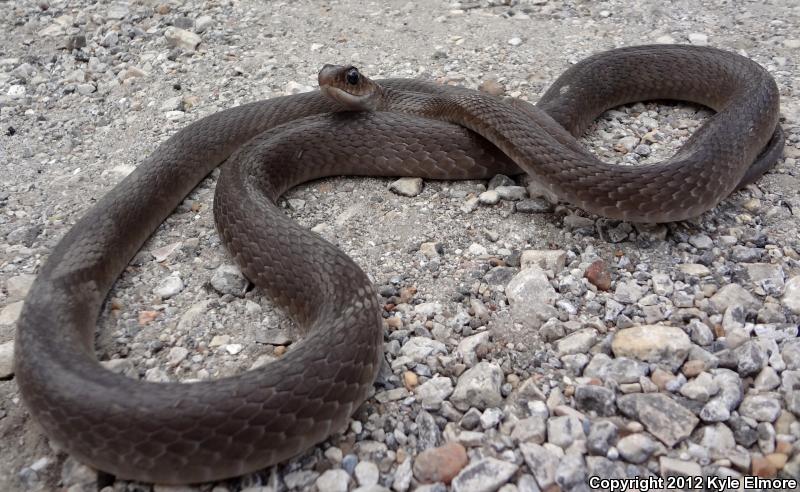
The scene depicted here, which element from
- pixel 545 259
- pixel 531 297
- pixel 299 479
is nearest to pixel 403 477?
pixel 299 479

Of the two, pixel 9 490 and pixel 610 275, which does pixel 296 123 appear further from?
pixel 9 490

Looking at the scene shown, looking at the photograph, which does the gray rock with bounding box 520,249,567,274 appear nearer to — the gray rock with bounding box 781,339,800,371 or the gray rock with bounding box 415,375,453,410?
the gray rock with bounding box 415,375,453,410

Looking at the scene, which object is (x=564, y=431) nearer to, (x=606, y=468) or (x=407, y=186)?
(x=606, y=468)

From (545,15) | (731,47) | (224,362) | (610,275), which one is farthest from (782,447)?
(545,15)

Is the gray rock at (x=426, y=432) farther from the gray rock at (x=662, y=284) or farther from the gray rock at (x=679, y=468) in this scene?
the gray rock at (x=662, y=284)

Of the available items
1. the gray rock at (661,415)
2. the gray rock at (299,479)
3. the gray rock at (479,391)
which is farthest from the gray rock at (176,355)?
the gray rock at (661,415)

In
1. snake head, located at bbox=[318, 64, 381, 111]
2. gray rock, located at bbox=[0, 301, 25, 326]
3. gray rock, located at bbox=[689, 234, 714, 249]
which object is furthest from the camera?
snake head, located at bbox=[318, 64, 381, 111]

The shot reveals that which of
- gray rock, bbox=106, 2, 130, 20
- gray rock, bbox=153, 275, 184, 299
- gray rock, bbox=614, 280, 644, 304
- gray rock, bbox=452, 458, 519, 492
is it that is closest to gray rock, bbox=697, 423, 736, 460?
gray rock, bbox=452, 458, 519, 492
